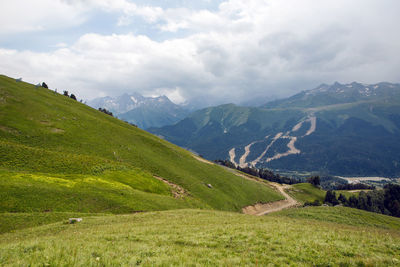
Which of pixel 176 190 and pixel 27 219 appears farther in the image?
pixel 176 190

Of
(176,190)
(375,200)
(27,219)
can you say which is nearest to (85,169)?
(27,219)

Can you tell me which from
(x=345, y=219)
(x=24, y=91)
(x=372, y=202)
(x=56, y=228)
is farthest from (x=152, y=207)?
(x=372, y=202)

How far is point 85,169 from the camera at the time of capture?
164 feet

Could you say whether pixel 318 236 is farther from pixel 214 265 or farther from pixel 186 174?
pixel 186 174

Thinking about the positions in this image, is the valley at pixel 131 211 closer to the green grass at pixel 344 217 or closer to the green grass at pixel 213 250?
the green grass at pixel 213 250

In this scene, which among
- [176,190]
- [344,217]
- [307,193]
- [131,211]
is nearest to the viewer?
[131,211]

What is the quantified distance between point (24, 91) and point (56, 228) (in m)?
87.4

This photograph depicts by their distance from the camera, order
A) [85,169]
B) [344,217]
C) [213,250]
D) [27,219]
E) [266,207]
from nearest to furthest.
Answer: [213,250], [27,219], [344,217], [85,169], [266,207]

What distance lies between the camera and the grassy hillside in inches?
1428

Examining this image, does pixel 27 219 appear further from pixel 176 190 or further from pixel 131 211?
pixel 176 190

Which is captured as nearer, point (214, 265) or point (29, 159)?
point (214, 265)

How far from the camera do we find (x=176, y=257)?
1166 centimetres

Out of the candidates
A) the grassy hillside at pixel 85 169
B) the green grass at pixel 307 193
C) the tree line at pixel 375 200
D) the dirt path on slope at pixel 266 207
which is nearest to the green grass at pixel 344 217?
the dirt path on slope at pixel 266 207

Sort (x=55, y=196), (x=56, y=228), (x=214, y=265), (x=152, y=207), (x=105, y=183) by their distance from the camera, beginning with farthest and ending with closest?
(x=105, y=183)
(x=152, y=207)
(x=55, y=196)
(x=56, y=228)
(x=214, y=265)
